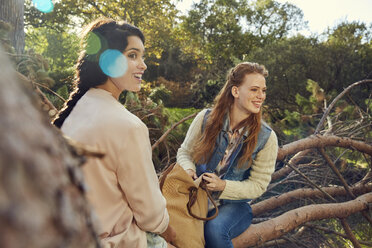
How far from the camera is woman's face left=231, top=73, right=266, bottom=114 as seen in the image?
2646 mm

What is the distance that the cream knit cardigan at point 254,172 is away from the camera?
2408mm

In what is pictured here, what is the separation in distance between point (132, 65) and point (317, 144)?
272 centimetres

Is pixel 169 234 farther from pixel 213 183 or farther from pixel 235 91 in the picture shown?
pixel 235 91

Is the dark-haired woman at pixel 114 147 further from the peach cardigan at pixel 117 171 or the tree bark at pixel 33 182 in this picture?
the tree bark at pixel 33 182

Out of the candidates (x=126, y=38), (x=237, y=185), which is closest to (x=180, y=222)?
(x=237, y=185)

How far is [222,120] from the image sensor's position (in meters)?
2.72

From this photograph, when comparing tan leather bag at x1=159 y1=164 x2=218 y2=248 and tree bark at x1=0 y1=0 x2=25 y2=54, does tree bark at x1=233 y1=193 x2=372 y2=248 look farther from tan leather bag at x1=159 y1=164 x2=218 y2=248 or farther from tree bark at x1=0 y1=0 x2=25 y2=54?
tree bark at x1=0 y1=0 x2=25 y2=54

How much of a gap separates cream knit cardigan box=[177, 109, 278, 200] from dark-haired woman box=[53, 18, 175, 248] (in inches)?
34.7

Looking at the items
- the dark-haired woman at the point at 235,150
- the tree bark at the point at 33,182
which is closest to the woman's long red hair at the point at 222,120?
the dark-haired woman at the point at 235,150

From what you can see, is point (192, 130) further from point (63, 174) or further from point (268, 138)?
point (63, 174)

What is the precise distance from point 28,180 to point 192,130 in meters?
2.52

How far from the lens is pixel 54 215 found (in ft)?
0.98

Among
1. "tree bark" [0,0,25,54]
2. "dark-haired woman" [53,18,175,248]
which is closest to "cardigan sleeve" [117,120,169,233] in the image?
"dark-haired woman" [53,18,175,248]

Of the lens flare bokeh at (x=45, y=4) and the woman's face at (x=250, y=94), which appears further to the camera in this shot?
the lens flare bokeh at (x=45, y=4)
